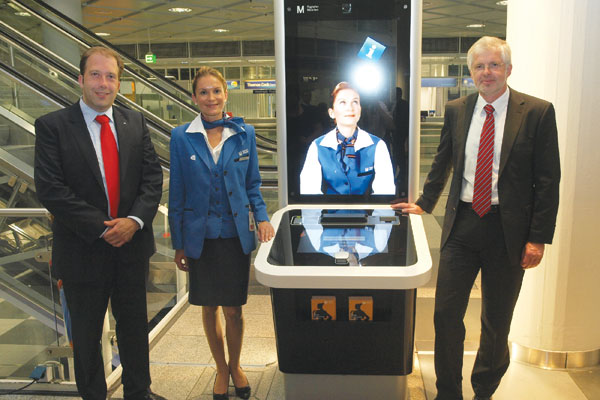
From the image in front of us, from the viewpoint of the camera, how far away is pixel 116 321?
7.34 feet

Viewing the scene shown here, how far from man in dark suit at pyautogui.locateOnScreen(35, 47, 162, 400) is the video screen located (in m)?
0.74

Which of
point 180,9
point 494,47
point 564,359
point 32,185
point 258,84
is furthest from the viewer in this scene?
point 258,84

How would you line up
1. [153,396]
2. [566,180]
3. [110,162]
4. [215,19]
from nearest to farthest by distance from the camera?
[110,162]
[153,396]
[566,180]
[215,19]

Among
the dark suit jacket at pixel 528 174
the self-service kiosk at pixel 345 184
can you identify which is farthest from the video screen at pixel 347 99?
the dark suit jacket at pixel 528 174

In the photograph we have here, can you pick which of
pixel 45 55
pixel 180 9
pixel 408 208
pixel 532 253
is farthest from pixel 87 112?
pixel 180 9

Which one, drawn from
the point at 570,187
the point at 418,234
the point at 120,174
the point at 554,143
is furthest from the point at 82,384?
the point at 570,187

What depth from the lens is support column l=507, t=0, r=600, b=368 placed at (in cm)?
248

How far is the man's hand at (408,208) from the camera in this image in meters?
2.40

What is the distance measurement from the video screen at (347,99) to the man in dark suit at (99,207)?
0.74 metres

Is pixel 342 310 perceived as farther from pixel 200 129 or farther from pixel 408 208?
pixel 200 129

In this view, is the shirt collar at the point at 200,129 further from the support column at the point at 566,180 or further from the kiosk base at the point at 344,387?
the support column at the point at 566,180

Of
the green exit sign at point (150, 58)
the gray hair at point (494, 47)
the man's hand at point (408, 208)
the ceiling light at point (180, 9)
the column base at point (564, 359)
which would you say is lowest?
the column base at point (564, 359)

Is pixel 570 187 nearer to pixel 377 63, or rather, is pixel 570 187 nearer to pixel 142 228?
pixel 377 63

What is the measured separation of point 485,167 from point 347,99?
742 mm
